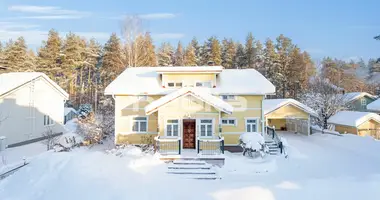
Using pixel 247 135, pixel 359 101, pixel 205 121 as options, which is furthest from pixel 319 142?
pixel 359 101

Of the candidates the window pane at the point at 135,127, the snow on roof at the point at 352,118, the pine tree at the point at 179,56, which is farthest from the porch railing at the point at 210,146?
the pine tree at the point at 179,56

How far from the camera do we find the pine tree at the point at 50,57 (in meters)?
37.5

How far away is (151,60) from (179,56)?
8.35 meters

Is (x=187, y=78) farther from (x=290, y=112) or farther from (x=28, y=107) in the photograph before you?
(x=28, y=107)

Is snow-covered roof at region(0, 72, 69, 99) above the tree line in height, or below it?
below

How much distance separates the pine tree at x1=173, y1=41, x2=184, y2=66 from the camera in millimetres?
41487

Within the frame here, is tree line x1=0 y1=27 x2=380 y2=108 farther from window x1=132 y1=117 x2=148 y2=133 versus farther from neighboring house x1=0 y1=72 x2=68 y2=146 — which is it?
window x1=132 y1=117 x2=148 y2=133

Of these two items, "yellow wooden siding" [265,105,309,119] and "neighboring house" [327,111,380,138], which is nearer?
"yellow wooden siding" [265,105,309,119]

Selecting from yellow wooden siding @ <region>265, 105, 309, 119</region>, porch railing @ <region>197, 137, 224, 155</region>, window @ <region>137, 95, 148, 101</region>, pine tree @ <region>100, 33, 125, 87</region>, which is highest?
pine tree @ <region>100, 33, 125, 87</region>

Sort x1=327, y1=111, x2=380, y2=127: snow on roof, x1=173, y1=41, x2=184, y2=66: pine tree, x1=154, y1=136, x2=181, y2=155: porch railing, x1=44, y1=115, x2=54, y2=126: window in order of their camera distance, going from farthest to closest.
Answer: x1=173, y1=41, x2=184, y2=66: pine tree < x1=327, y1=111, x2=380, y2=127: snow on roof < x1=44, y1=115, x2=54, y2=126: window < x1=154, y1=136, x2=181, y2=155: porch railing

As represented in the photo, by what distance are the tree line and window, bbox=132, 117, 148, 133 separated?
18772 mm

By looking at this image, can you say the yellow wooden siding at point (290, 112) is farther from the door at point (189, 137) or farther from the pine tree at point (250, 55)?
the pine tree at point (250, 55)

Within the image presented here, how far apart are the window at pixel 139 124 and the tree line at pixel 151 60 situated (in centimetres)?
1877

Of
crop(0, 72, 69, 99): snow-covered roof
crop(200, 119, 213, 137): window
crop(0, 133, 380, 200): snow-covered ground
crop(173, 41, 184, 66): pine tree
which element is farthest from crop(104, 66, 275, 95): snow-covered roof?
crop(173, 41, 184, 66): pine tree
